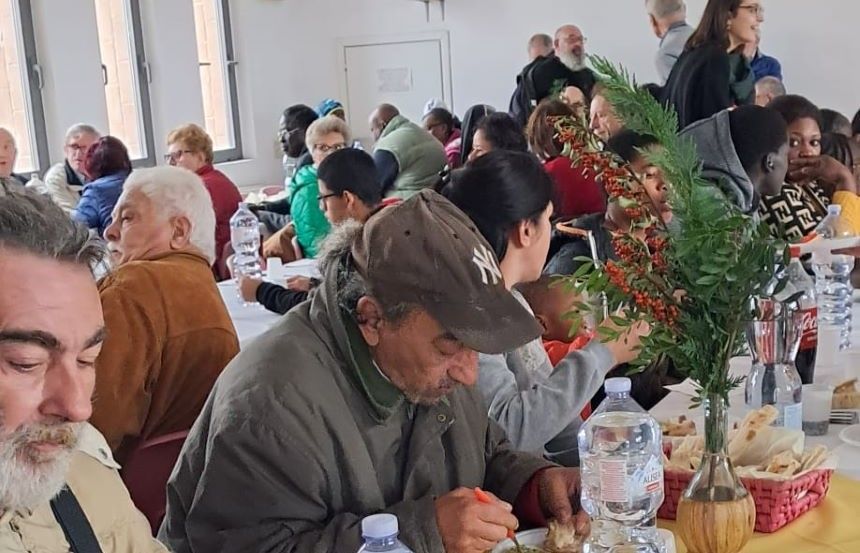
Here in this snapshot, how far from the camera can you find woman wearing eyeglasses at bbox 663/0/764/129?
4.46 metres

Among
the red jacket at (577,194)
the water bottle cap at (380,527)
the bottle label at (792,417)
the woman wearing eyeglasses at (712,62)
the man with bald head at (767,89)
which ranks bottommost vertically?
the bottle label at (792,417)

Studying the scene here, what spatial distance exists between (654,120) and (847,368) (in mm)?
1221

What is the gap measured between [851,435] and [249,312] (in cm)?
220

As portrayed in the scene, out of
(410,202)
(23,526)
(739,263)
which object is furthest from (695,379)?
(23,526)

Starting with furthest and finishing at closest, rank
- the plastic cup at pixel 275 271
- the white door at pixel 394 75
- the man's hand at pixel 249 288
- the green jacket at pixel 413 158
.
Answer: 1. the white door at pixel 394 75
2. the green jacket at pixel 413 158
3. the plastic cup at pixel 275 271
4. the man's hand at pixel 249 288

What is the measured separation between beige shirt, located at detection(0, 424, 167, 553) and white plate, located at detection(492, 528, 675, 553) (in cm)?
51

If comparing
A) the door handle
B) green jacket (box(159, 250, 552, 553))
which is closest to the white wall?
the door handle

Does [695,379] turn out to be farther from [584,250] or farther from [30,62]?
[30,62]

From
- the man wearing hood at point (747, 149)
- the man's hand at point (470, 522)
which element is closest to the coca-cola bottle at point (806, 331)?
the man wearing hood at point (747, 149)

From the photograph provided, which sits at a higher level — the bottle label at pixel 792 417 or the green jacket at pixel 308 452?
the green jacket at pixel 308 452

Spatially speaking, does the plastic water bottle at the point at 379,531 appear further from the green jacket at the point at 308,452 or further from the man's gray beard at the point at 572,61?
the man's gray beard at the point at 572,61

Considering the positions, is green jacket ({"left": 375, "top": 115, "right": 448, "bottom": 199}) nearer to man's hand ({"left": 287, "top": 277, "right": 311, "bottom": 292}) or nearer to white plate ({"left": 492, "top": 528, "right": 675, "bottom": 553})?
man's hand ({"left": 287, "top": 277, "right": 311, "bottom": 292})

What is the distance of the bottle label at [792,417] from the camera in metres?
1.95

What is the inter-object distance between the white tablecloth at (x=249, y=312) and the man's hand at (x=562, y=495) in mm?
1478
